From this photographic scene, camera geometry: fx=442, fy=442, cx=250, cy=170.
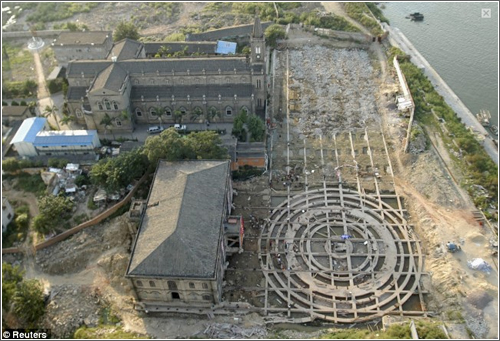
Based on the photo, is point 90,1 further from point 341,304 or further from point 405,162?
point 341,304

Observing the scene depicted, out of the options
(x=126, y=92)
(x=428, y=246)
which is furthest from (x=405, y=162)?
(x=126, y=92)

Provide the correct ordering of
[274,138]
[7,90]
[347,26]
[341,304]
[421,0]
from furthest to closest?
[421,0] < [347,26] < [7,90] < [274,138] < [341,304]

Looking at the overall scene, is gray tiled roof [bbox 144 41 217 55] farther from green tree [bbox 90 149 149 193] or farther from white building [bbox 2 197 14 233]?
white building [bbox 2 197 14 233]

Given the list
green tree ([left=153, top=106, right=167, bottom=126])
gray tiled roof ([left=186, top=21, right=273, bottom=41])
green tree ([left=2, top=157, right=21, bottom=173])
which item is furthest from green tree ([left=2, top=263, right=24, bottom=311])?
gray tiled roof ([left=186, top=21, right=273, bottom=41])

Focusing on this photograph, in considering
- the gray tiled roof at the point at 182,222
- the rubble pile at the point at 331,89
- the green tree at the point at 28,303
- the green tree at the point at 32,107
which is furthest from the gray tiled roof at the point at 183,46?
the green tree at the point at 28,303

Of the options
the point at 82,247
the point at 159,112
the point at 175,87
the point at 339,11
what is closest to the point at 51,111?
the point at 159,112

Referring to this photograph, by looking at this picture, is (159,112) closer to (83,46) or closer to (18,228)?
(18,228)
